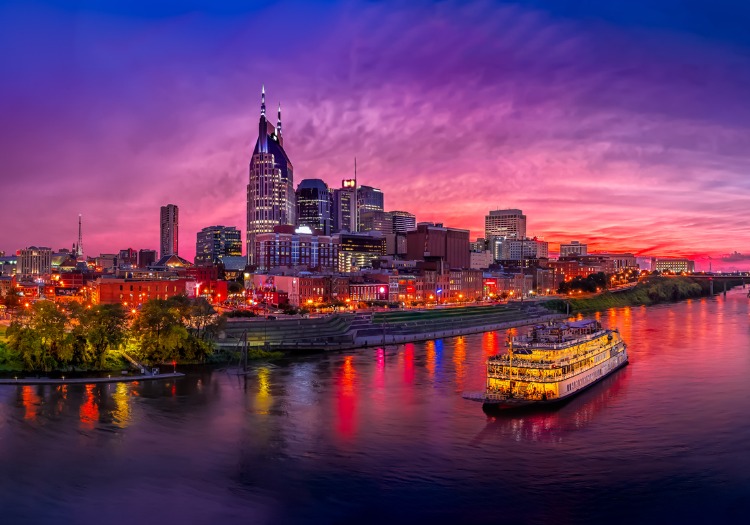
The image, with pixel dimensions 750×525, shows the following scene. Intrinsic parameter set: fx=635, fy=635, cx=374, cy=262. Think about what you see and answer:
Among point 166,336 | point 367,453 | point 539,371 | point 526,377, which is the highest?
point 166,336

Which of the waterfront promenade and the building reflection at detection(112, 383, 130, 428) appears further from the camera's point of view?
the waterfront promenade

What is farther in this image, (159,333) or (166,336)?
(159,333)

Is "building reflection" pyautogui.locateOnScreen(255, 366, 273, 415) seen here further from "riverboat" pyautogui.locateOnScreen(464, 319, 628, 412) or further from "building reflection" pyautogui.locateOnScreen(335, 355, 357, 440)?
"riverboat" pyautogui.locateOnScreen(464, 319, 628, 412)

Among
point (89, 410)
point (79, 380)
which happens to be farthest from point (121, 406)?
point (79, 380)

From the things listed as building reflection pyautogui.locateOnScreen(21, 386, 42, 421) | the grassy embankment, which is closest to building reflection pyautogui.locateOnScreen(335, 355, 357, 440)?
building reflection pyautogui.locateOnScreen(21, 386, 42, 421)

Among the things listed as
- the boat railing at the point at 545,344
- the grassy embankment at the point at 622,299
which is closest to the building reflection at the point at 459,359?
the boat railing at the point at 545,344

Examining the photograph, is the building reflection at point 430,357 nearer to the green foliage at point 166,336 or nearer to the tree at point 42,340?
the green foliage at point 166,336

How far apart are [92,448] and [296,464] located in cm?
1230

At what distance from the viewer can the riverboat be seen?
1836 inches

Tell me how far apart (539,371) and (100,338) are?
4089 centimetres

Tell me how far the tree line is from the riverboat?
31168 millimetres

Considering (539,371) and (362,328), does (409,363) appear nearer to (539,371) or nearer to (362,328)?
(362,328)

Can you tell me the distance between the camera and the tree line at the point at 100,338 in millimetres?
58750

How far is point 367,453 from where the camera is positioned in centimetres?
3622
